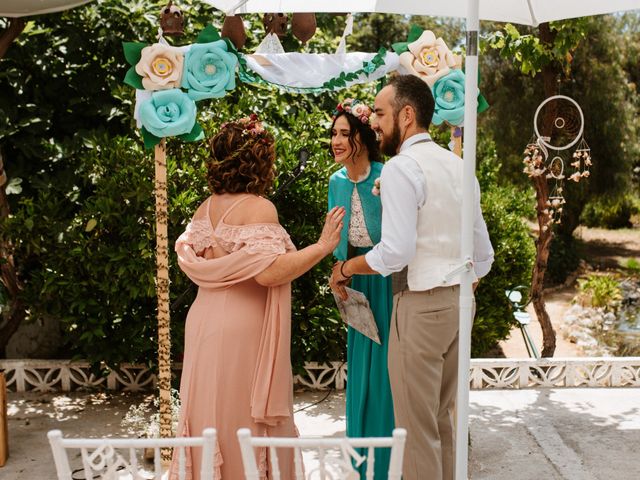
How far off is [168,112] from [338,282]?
1.13 m

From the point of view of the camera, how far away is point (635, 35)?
43.4 feet

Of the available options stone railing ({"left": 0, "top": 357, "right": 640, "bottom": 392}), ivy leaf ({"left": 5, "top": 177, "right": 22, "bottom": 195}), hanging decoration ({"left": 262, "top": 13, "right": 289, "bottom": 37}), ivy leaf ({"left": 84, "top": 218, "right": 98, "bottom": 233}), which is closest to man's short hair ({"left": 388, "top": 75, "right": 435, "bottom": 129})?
hanging decoration ({"left": 262, "top": 13, "right": 289, "bottom": 37})

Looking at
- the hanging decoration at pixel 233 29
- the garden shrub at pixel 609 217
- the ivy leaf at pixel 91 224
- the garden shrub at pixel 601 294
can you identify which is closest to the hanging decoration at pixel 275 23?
the hanging decoration at pixel 233 29

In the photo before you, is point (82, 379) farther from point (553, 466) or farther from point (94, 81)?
point (553, 466)

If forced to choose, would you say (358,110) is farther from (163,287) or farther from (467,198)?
(163,287)

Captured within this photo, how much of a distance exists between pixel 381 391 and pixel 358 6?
194 centimetres

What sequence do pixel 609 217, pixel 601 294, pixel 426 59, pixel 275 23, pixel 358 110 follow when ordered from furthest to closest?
pixel 609 217 → pixel 601 294 → pixel 275 23 → pixel 426 59 → pixel 358 110

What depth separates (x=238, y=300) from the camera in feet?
10.7

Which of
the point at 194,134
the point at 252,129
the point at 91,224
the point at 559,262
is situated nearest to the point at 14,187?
the point at 91,224

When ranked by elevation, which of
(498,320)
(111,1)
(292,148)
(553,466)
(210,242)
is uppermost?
(111,1)

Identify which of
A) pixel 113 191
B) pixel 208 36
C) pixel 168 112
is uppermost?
pixel 208 36

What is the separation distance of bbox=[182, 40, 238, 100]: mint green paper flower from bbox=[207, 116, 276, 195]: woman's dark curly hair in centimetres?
54

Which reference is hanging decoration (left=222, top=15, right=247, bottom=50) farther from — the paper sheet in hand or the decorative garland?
the paper sheet in hand

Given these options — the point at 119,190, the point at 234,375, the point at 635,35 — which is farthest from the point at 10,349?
the point at 635,35
